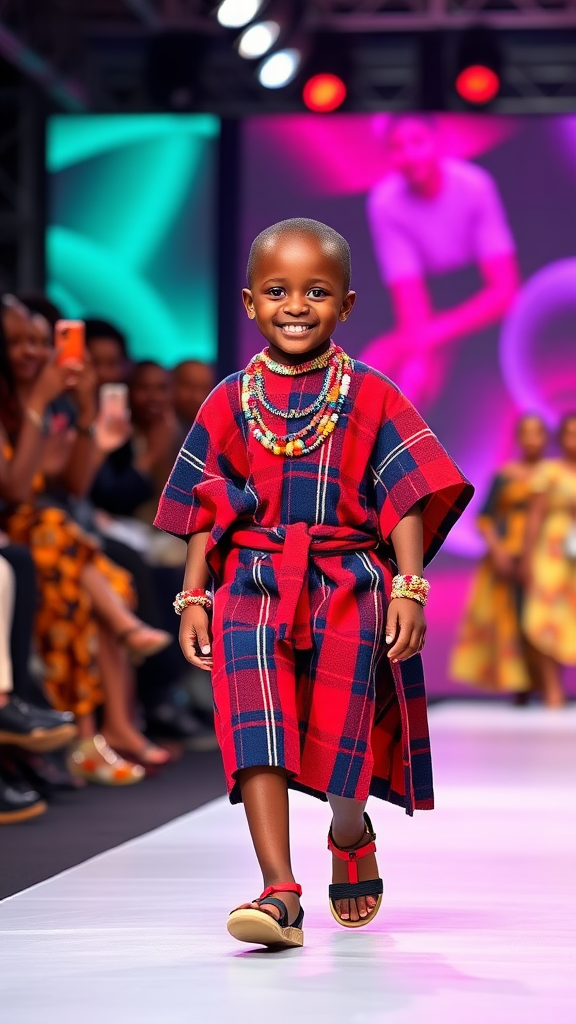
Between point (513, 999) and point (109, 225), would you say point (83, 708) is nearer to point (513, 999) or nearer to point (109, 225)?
point (513, 999)

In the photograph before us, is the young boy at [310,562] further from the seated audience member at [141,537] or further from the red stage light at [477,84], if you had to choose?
the red stage light at [477,84]

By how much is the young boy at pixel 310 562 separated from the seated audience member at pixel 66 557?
1691 mm

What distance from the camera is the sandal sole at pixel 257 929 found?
208 centimetres

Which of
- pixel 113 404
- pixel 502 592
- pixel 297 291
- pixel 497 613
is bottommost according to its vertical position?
pixel 497 613

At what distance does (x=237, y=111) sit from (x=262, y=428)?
7.20 meters

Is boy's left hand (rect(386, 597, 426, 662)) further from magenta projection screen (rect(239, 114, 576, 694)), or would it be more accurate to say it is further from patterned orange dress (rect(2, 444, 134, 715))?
magenta projection screen (rect(239, 114, 576, 694))

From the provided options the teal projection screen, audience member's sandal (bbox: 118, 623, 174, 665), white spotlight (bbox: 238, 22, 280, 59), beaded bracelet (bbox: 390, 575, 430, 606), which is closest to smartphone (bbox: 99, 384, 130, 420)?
audience member's sandal (bbox: 118, 623, 174, 665)

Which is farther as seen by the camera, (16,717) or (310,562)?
(16,717)

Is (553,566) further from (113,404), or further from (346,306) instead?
(346,306)

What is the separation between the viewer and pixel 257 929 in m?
2.09

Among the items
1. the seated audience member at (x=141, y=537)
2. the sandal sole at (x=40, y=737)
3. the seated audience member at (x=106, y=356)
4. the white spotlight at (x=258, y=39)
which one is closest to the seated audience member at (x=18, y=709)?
the sandal sole at (x=40, y=737)

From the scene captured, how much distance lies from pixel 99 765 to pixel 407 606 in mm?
2283

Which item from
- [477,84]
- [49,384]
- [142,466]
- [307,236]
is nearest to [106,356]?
[142,466]

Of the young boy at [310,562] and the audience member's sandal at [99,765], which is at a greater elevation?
the young boy at [310,562]
